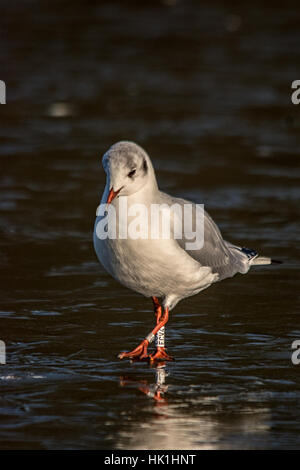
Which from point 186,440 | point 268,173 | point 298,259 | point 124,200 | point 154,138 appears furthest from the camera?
point 154,138

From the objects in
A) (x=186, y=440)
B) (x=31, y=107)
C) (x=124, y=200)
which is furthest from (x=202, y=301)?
(x=31, y=107)

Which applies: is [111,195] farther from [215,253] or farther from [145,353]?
[215,253]

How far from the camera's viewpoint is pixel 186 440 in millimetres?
4918

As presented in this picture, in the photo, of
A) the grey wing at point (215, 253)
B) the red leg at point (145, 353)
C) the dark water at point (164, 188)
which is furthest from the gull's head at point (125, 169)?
the dark water at point (164, 188)

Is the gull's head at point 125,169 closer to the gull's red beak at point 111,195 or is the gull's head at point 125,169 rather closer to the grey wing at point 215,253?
the gull's red beak at point 111,195

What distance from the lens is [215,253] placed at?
22.2ft

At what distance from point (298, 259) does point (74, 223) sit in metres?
2.33

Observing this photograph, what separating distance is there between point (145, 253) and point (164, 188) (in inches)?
192

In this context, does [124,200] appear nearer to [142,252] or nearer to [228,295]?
[142,252]

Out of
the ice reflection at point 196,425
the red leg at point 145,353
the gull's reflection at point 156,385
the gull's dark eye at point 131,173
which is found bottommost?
the ice reflection at point 196,425

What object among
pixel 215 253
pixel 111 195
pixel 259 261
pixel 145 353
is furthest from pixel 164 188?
pixel 111 195

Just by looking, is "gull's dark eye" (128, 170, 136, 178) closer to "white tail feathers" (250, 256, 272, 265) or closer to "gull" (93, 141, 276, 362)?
"gull" (93, 141, 276, 362)

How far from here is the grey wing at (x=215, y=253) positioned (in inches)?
253

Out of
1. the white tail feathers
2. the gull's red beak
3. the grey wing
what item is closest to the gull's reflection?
the grey wing
